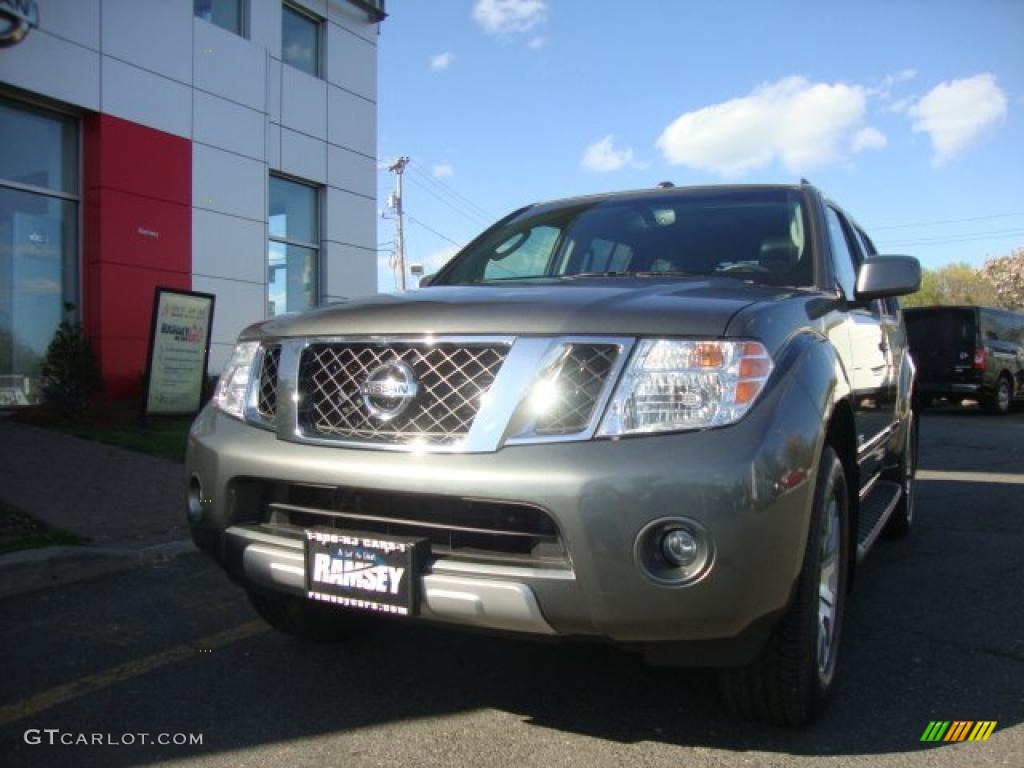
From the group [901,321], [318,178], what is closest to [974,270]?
[318,178]

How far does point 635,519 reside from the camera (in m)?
2.08

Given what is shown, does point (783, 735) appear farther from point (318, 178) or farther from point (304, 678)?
point (318, 178)

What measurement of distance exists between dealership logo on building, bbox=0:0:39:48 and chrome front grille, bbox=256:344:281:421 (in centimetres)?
805

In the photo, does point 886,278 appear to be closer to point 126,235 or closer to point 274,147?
point 126,235

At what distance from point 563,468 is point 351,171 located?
12373 millimetres

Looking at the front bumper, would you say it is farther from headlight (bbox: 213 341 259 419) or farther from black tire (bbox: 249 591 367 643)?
black tire (bbox: 249 591 367 643)

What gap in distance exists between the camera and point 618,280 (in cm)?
302

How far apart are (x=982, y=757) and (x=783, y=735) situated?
551 mm

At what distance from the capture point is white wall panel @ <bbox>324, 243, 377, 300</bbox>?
1335cm

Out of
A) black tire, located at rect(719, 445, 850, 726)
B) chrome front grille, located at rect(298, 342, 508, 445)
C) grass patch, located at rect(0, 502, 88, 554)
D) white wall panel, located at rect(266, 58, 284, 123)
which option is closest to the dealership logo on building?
white wall panel, located at rect(266, 58, 284, 123)

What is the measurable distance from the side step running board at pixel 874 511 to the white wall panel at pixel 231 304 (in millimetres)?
8436

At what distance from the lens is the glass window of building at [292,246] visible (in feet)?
41.9

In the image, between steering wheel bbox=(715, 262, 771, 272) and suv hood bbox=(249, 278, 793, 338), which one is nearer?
suv hood bbox=(249, 278, 793, 338)

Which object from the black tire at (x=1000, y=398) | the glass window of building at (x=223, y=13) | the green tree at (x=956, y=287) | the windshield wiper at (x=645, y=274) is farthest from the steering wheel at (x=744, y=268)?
the green tree at (x=956, y=287)
